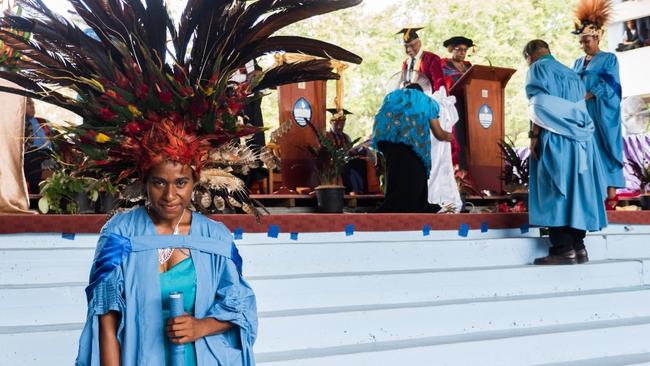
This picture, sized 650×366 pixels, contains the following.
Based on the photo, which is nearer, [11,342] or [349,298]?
[11,342]

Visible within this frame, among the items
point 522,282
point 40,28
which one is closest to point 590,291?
point 522,282

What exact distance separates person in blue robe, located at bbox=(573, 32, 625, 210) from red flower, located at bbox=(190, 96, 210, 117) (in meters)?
5.37

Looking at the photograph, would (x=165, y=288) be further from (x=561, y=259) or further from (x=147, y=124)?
(x=561, y=259)

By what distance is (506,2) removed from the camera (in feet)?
64.4

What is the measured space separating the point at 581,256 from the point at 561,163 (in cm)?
64

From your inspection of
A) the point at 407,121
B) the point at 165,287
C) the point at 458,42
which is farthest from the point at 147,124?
the point at 458,42

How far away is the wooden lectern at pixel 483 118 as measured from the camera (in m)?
9.67

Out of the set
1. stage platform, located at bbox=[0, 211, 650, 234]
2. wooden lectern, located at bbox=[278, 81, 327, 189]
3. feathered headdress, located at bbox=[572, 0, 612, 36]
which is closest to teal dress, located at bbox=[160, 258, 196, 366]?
stage platform, located at bbox=[0, 211, 650, 234]

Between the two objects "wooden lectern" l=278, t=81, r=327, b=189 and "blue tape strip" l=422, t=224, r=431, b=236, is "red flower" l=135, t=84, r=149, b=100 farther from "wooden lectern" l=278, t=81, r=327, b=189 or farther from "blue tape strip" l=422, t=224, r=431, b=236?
"wooden lectern" l=278, t=81, r=327, b=189

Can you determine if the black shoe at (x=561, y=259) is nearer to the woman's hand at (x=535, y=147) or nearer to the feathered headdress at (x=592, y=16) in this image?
the woman's hand at (x=535, y=147)

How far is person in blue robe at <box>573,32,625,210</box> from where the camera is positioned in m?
7.42

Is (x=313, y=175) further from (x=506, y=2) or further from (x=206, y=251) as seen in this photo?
(x=506, y=2)

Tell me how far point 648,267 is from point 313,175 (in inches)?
147

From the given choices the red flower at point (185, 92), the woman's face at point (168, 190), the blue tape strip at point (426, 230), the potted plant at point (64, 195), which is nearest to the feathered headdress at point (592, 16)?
the blue tape strip at point (426, 230)
